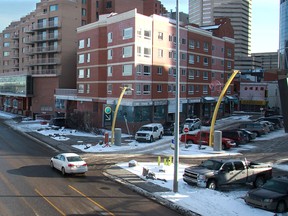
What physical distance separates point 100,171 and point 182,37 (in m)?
40.3

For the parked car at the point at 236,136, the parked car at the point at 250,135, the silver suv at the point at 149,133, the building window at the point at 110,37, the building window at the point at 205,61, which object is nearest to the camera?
the parked car at the point at 236,136

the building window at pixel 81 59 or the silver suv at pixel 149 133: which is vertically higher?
the building window at pixel 81 59

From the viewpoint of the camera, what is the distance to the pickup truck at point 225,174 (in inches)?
752

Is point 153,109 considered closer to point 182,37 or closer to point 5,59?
point 182,37

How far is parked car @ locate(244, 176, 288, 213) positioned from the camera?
15.2 m

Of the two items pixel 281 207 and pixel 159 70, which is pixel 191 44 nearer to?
pixel 159 70

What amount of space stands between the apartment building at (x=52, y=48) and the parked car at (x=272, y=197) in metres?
57.8

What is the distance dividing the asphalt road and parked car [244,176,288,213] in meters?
3.62

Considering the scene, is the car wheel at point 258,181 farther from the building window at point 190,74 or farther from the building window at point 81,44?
A: the building window at point 81,44

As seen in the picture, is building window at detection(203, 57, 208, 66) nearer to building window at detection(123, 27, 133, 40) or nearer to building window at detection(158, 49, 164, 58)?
building window at detection(158, 49, 164, 58)

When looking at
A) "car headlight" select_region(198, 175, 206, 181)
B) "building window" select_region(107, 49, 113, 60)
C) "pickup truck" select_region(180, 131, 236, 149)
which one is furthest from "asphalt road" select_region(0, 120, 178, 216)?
"building window" select_region(107, 49, 113, 60)

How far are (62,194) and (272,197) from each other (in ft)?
32.7

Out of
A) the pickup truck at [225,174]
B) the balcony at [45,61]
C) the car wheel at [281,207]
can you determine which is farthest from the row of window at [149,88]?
the car wheel at [281,207]

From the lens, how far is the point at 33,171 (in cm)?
2336
